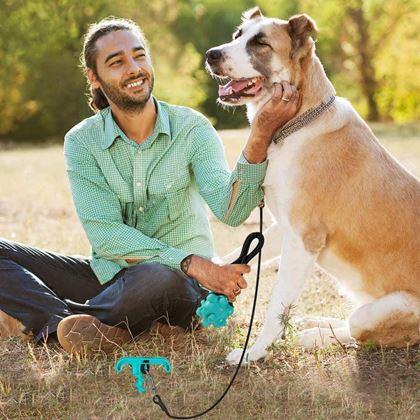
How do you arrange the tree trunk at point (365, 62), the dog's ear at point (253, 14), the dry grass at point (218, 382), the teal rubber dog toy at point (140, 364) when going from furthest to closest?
the tree trunk at point (365, 62) → the dog's ear at point (253, 14) → the teal rubber dog toy at point (140, 364) → the dry grass at point (218, 382)

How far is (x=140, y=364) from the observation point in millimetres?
3211

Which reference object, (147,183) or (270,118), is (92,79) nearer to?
(147,183)

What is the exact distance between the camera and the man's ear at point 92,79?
3.88 metres

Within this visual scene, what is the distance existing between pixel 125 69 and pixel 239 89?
56cm

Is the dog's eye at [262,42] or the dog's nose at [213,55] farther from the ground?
Result: the dog's eye at [262,42]

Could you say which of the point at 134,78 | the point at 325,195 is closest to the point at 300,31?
the point at 325,195

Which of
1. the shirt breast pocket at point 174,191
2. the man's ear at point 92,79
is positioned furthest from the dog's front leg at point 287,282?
the man's ear at point 92,79

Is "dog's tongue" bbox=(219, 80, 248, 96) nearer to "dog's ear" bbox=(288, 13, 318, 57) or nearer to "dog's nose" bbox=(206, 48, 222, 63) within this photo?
"dog's nose" bbox=(206, 48, 222, 63)

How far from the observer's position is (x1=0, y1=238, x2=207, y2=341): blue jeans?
11.7ft

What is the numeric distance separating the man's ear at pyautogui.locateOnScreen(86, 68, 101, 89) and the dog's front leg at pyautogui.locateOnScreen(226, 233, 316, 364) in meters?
→ 1.20

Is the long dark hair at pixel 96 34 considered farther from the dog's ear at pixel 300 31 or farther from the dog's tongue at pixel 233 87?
the dog's ear at pixel 300 31

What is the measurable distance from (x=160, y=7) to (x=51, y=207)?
746 inches

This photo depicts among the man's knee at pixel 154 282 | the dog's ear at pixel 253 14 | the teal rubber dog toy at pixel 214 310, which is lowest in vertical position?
the teal rubber dog toy at pixel 214 310

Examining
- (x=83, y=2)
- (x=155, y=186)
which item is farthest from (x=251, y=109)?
(x=83, y=2)
